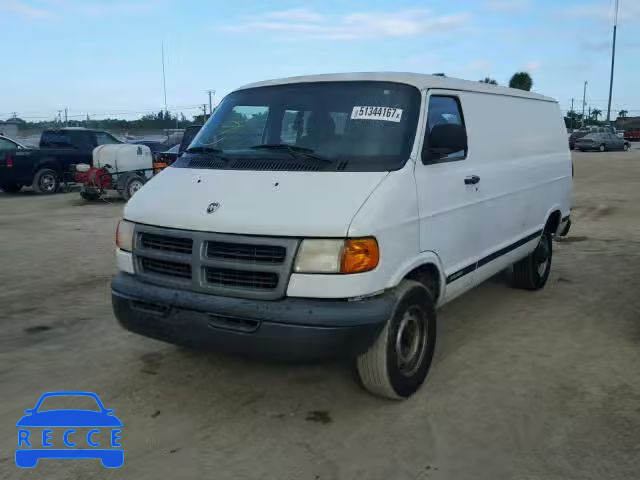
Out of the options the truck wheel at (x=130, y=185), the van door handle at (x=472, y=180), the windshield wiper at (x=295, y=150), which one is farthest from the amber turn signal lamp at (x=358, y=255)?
the truck wheel at (x=130, y=185)

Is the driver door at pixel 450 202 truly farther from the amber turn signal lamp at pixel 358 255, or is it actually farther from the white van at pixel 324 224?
the amber turn signal lamp at pixel 358 255

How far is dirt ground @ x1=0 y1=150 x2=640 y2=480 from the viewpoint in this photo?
3201mm

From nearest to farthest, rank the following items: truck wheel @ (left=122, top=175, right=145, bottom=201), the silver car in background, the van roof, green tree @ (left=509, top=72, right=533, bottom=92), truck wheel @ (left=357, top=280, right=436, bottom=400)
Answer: truck wheel @ (left=357, top=280, right=436, bottom=400), the van roof, truck wheel @ (left=122, top=175, right=145, bottom=201), the silver car in background, green tree @ (left=509, top=72, right=533, bottom=92)

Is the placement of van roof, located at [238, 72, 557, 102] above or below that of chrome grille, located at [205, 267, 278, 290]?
above

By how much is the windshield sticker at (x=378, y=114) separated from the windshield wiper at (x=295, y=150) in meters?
0.39

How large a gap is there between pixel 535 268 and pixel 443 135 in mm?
3043

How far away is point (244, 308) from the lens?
11.2 feet

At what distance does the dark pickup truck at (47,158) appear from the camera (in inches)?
655

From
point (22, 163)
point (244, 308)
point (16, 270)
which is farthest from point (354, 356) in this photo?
point (22, 163)

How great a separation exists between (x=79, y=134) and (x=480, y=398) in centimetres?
1681

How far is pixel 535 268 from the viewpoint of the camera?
21.2 ft

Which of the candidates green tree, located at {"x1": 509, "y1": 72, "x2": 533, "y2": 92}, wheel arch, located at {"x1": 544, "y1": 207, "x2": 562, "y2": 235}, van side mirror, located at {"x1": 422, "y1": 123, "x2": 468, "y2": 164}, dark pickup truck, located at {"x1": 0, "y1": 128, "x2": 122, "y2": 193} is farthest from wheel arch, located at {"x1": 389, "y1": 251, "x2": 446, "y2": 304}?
green tree, located at {"x1": 509, "y1": 72, "x2": 533, "y2": 92}

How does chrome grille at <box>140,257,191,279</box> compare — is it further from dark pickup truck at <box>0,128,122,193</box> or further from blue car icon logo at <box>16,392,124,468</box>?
dark pickup truck at <box>0,128,122,193</box>

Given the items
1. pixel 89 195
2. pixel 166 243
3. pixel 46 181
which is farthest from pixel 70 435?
pixel 46 181
